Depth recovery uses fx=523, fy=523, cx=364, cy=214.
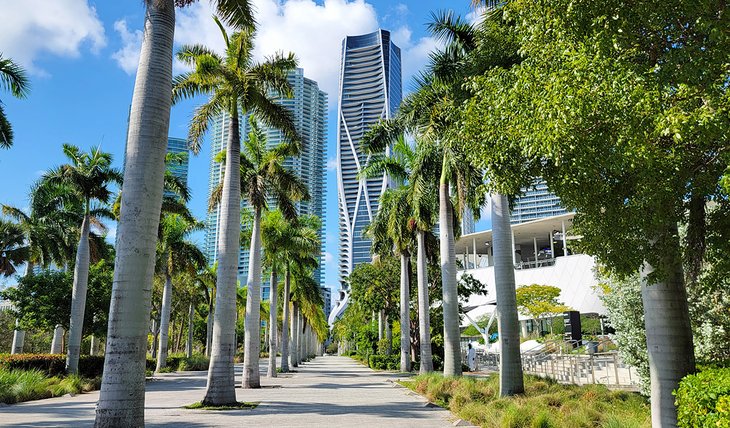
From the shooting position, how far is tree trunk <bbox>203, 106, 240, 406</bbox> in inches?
571

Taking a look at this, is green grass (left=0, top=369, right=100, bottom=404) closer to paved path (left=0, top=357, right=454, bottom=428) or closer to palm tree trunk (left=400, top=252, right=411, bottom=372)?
paved path (left=0, top=357, right=454, bottom=428)

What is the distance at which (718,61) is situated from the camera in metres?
5.03

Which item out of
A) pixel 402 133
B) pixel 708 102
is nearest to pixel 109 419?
pixel 708 102

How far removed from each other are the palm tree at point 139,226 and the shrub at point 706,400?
7.58 m

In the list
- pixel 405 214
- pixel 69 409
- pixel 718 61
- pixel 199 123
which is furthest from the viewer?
pixel 405 214

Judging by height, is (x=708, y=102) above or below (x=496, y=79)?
below

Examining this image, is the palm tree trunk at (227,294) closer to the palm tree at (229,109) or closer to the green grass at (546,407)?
the palm tree at (229,109)

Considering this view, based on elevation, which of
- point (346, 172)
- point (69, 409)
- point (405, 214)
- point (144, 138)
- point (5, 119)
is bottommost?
point (69, 409)

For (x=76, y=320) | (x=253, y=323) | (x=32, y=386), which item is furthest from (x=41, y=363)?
(x=253, y=323)

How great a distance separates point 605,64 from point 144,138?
730cm

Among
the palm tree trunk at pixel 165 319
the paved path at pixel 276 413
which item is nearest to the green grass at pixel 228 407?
the paved path at pixel 276 413

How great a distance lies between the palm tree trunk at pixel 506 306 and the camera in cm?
1362

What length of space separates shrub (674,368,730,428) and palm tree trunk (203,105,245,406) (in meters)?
11.4

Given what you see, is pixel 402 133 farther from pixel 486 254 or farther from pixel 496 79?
pixel 486 254
